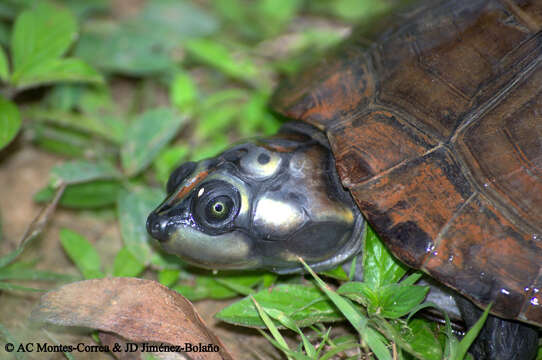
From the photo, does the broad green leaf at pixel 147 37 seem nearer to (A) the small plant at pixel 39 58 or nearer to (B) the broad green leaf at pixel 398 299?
(A) the small plant at pixel 39 58

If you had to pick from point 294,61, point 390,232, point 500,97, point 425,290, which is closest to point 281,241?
point 390,232

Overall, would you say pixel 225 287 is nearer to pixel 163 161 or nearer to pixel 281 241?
A: pixel 281 241

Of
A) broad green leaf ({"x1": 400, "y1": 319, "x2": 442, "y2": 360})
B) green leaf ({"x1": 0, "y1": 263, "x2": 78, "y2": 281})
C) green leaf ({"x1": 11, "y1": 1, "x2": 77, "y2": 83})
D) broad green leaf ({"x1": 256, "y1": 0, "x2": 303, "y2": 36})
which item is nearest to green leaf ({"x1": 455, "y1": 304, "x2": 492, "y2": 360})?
broad green leaf ({"x1": 400, "y1": 319, "x2": 442, "y2": 360})

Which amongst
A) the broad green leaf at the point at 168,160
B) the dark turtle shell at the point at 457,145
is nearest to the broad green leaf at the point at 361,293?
the dark turtle shell at the point at 457,145

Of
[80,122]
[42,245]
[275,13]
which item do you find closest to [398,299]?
[42,245]

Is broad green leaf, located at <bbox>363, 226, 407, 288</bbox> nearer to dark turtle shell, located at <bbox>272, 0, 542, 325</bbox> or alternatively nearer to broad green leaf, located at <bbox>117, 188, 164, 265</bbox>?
dark turtle shell, located at <bbox>272, 0, 542, 325</bbox>

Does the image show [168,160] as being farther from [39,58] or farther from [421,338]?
[421,338]
